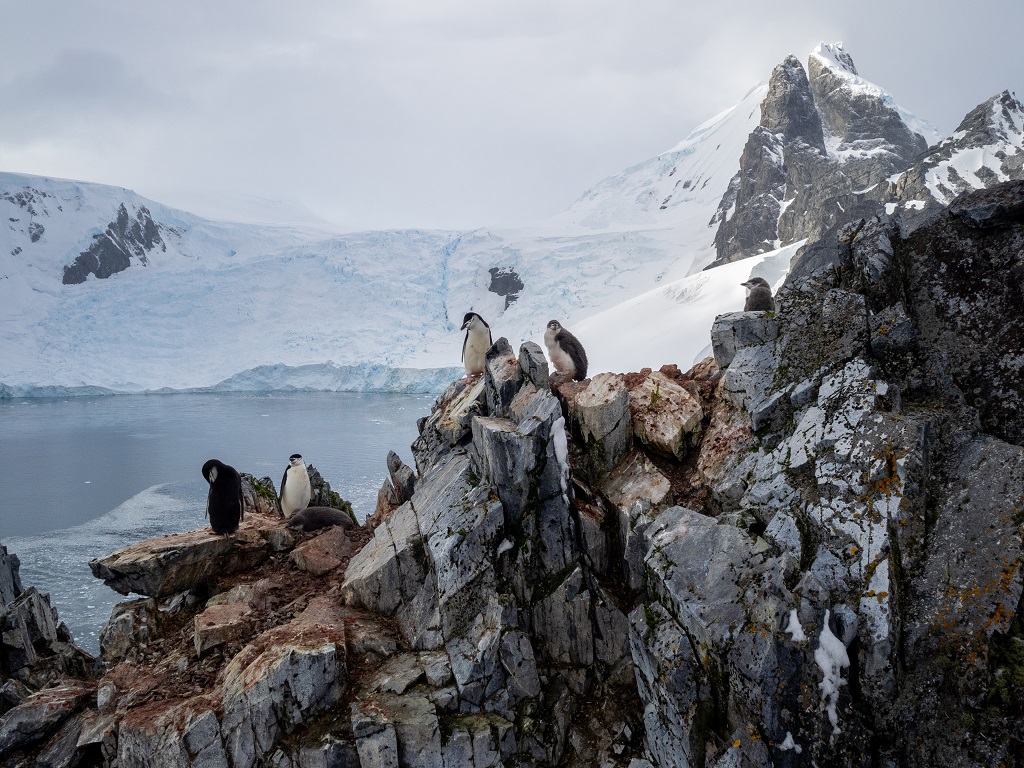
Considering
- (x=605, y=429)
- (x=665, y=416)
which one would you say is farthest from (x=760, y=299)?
(x=605, y=429)

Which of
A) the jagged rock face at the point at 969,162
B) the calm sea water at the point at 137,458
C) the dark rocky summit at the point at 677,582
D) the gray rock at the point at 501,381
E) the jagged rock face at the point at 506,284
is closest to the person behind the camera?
the dark rocky summit at the point at 677,582

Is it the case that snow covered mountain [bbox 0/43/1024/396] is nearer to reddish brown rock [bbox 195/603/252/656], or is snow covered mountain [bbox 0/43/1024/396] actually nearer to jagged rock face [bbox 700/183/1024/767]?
jagged rock face [bbox 700/183/1024/767]

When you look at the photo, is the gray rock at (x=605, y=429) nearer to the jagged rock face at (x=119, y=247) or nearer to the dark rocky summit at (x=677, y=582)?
the dark rocky summit at (x=677, y=582)

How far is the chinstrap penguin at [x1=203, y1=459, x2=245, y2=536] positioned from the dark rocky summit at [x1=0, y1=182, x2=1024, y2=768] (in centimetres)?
32

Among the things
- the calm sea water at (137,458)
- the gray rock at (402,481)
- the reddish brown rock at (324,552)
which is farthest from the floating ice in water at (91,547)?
the gray rock at (402,481)

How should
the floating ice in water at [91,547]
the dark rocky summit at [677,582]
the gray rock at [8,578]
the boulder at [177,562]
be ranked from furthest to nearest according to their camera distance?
the floating ice in water at [91,547], the gray rock at [8,578], the boulder at [177,562], the dark rocky summit at [677,582]

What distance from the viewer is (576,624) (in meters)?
7.22

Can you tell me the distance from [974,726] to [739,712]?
1.69 metres

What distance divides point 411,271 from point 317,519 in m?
48.3

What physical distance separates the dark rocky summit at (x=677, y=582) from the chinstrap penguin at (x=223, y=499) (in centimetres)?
32

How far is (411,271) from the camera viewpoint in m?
56.1

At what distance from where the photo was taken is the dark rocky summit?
15.2 feet

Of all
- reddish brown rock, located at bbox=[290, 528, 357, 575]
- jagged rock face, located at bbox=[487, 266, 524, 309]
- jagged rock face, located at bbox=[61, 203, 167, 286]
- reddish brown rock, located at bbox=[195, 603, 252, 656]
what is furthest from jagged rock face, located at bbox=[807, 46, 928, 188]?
jagged rock face, located at bbox=[61, 203, 167, 286]

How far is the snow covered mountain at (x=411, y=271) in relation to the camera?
46.5 meters
